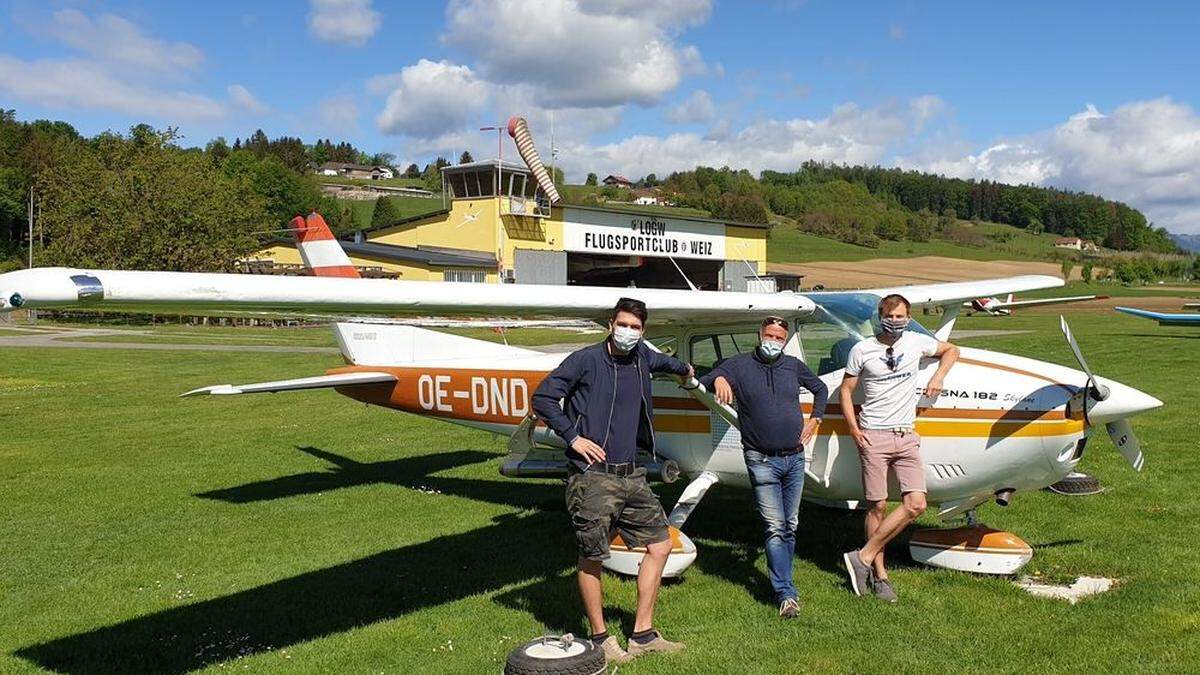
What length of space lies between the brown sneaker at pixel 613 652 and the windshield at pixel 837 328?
8.19 ft

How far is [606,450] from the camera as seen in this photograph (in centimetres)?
468

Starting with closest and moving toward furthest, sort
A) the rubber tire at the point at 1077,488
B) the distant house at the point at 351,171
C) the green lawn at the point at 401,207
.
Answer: the rubber tire at the point at 1077,488 < the green lawn at the point at 401,207 < the distant house at the point at 351,171

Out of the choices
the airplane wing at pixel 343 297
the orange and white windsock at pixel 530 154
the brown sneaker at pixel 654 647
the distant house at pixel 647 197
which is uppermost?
the distant house at pixel 647 197

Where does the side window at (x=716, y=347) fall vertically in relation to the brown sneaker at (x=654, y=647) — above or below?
above

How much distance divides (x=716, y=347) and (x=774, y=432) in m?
1.58

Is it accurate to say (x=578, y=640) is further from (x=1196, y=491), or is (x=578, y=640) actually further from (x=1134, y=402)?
(x=1196, y=491)

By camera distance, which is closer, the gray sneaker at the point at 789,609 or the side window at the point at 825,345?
the gray sneaker at the point at 789,609

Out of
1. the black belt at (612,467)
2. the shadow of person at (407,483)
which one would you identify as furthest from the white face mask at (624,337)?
the shadow of person at (407,483)

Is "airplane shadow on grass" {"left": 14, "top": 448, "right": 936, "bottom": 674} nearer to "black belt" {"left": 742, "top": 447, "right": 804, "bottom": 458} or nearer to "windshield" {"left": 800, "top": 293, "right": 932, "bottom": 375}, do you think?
"black belt" {"left": 742, "top": 447, "right": 804, "bottom": 458}

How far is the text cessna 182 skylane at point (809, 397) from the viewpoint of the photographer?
444cm

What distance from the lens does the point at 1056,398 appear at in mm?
5539

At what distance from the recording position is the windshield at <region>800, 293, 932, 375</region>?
20.4ft

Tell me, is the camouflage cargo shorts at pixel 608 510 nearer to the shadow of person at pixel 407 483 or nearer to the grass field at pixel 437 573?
the grass field at pixel 437 573

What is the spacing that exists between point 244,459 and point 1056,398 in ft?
30.0
